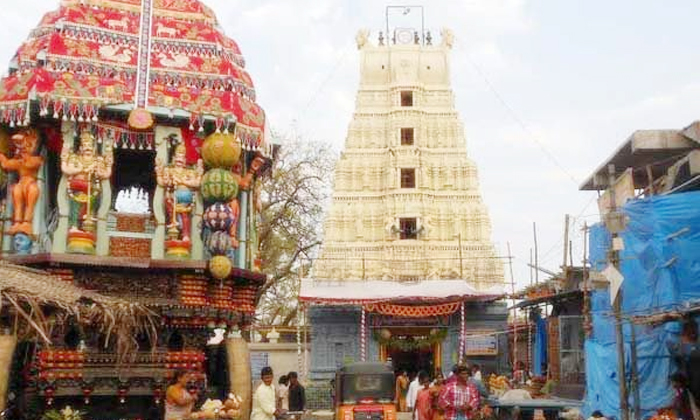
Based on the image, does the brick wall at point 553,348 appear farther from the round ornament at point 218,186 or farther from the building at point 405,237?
the round ornament at point 218,186

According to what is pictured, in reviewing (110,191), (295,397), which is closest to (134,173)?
(110,191)

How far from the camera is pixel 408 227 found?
3319cm

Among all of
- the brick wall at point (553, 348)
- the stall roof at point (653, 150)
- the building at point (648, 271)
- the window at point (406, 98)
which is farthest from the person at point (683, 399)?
the window at point (406, 98)

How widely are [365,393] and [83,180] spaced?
20.4 ft

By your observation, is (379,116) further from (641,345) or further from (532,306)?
(641,345)

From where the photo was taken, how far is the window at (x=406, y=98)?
35.2 meters

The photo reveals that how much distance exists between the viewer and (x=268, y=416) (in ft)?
35.0

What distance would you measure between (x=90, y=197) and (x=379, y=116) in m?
22.2

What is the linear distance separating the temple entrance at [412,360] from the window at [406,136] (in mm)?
8832

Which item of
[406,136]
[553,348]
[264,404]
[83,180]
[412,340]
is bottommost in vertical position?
[264,404]

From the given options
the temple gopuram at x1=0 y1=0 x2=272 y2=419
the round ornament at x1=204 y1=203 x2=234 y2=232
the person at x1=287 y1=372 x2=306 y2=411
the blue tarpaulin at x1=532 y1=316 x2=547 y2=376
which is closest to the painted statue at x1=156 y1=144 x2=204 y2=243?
the temple gopuram at x1=0 y1=0 x2=272 y2=419

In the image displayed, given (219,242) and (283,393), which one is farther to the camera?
(283,393)

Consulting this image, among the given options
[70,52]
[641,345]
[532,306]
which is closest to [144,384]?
[70,52]

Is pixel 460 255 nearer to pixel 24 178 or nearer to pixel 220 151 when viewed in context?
pixel 220 151
